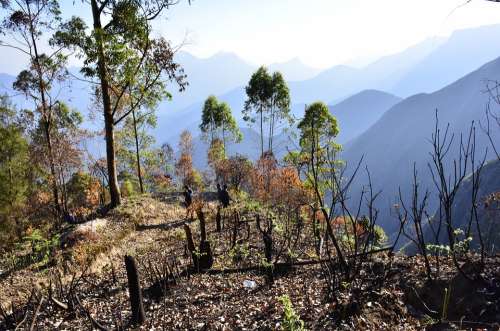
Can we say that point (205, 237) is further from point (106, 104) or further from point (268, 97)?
point (268, 97)

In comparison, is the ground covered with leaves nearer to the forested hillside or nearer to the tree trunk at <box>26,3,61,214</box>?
the forested hillside

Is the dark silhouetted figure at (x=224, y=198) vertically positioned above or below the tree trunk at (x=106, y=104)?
below

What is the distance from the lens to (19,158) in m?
27.3

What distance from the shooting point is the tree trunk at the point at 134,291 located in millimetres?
7008

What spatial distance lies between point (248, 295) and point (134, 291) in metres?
2.58

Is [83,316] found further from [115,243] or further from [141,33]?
[141,33]

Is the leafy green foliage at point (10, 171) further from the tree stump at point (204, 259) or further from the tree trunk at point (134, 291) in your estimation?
the tree trunk at point (134, 291)

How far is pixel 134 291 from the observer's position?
7074 mm

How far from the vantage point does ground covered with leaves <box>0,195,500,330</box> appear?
6.66 m

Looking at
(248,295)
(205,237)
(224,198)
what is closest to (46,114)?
(224,198)

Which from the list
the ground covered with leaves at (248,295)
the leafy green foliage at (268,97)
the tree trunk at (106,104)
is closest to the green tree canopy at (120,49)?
the tree trunk at (106,104)

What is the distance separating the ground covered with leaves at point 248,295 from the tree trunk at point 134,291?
0.66 feet

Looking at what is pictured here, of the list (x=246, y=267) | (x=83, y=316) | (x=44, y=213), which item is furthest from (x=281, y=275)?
(x=44, y=213)

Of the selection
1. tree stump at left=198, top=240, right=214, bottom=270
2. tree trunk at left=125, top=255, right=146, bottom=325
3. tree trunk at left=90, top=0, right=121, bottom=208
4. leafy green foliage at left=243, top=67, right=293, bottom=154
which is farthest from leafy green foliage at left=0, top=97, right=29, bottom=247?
tree trunk at left=125, top=255, right=146, bottom=325
